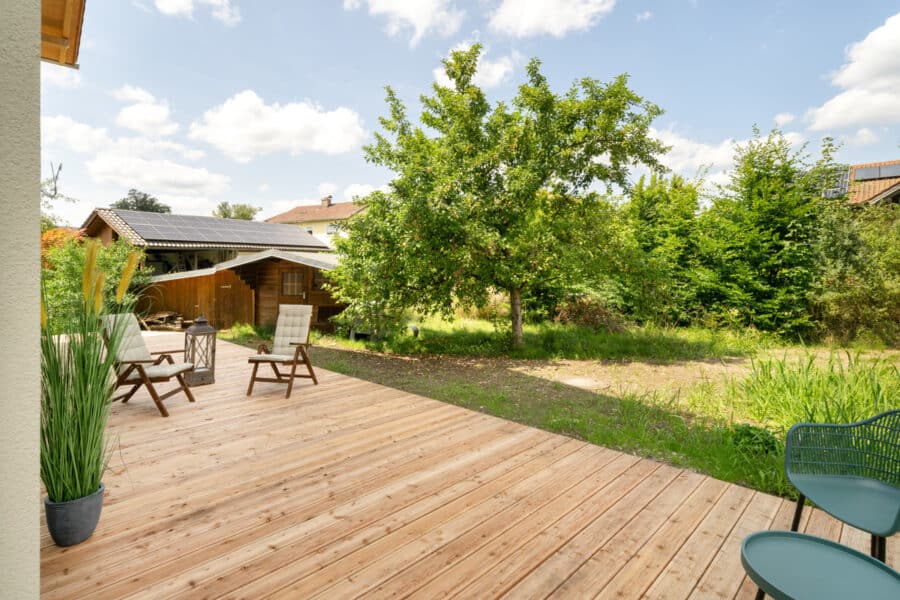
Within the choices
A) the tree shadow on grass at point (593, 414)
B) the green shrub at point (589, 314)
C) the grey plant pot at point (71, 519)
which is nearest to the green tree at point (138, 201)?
the tree shadow on grass at point (593, 414)

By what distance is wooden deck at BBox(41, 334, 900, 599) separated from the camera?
1.94m

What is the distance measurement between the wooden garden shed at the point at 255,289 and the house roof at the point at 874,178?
1987cm

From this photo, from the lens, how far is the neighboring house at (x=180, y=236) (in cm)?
1534

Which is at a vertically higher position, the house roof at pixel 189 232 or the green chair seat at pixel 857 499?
the house roof at pixel 189 232

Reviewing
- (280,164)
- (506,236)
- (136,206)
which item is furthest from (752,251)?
(136,206)

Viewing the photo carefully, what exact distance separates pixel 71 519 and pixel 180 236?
54.3 feet

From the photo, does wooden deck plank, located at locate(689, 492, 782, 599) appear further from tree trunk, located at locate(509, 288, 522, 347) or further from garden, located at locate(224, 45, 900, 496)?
tree trunk, located at locate(509, 288, 522, 347)

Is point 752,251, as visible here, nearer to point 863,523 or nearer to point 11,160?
point 863,523

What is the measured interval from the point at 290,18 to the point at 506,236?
593 cm

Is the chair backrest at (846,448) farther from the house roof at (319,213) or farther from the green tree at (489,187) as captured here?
the house roof at (319,213)

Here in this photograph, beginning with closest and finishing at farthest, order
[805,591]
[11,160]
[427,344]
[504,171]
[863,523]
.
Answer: [11,160] → [805,591] → [863,523] → [504,171] → [427,344]

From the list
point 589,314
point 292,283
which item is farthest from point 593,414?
point 292,283

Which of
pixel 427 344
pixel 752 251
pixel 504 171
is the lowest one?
pixel 427 344

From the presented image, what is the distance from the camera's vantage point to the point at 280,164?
24.4 m
